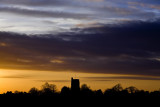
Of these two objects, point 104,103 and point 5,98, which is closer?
point 104,103

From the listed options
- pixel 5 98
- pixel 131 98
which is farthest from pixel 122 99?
pixel 5 98

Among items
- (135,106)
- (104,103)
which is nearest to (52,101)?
(104,103)

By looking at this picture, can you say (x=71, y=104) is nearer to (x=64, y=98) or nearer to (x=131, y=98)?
(x=64, y=98)

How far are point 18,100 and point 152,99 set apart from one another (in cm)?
5376

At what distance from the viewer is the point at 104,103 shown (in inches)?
5851

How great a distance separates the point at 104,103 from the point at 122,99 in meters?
11.2

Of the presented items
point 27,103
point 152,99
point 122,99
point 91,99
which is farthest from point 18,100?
point 152,99

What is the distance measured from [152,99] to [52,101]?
40.3m

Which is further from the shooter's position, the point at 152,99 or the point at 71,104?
the point at 152,99

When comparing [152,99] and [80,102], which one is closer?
[80,102]

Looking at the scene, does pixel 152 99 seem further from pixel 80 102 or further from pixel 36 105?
pixel 36 105

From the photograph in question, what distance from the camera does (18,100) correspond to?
508ft

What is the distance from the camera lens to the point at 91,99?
157 metres

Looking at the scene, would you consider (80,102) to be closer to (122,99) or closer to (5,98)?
(122,99)
